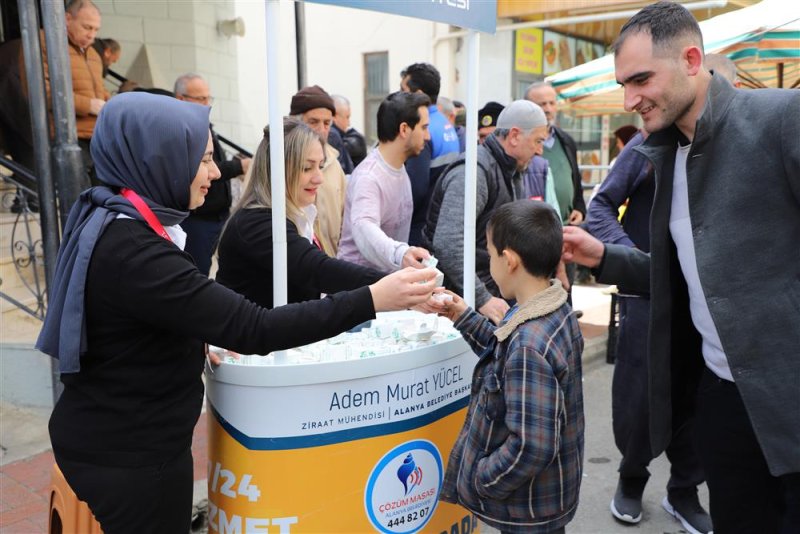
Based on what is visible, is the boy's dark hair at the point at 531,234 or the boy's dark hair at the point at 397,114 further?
the boy's dark hair at the point at 397,114

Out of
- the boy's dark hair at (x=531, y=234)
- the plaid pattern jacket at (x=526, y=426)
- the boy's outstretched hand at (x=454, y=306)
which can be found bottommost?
the plaid pattern jacket at (x=526, y=426)

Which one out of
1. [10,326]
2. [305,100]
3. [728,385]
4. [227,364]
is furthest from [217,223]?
[728,385]

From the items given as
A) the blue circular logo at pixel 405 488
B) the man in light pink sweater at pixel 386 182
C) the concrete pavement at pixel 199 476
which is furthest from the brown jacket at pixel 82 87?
the blue circular logo at pixel 405 488

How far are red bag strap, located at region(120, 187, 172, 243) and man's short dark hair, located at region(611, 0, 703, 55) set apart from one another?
4.56 feet

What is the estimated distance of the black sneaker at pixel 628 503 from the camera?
3.39 m

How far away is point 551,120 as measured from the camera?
5.29 m

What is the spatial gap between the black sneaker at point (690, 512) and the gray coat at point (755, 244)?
5.13 feet

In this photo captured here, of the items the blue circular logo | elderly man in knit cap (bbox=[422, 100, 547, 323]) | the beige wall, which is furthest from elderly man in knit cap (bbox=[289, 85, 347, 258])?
the beige wall

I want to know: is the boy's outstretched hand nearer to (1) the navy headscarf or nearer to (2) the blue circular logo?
(2) the blue circular logo

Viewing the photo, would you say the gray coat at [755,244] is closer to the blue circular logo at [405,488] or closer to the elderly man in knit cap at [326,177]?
the blue circular logo at [405,488]

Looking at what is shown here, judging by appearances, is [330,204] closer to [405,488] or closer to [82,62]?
[405,488]

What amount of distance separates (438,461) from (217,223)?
297cm

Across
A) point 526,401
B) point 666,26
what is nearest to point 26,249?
point 526,401

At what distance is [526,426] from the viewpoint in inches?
81.3
